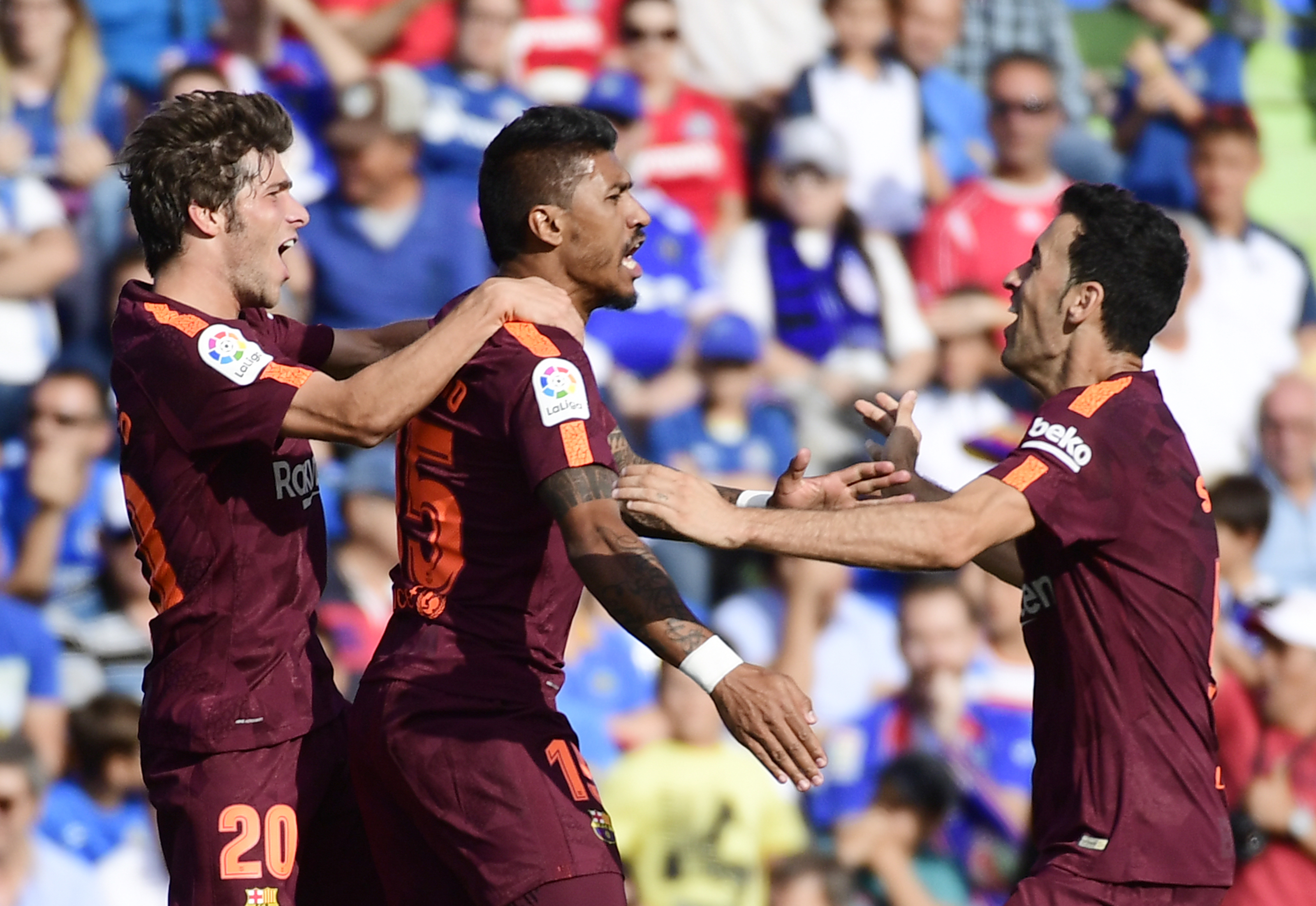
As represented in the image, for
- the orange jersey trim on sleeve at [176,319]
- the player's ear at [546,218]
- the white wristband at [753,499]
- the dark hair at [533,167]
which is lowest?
the white wristband at [753,499]

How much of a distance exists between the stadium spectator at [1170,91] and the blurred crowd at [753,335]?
2cm

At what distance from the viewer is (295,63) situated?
8750 millimetres

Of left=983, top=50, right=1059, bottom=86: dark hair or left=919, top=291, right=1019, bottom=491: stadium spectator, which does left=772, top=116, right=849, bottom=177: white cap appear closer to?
left=919, top=291, right=1019, bottom=491: stadium spectator

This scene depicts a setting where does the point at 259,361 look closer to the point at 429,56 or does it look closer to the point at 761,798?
the point at 761,798

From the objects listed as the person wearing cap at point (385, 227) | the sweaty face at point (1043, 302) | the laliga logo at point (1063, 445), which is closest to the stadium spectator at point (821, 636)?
the person wearing cap at point (385, 227)

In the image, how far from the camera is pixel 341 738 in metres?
4.41

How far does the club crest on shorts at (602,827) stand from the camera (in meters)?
3.96

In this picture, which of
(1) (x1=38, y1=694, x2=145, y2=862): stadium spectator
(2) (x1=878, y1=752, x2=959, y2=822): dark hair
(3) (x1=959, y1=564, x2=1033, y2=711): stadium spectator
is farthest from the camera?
(3) (x1=959, y1=564, x2=1033, y2=711): stadium spectator

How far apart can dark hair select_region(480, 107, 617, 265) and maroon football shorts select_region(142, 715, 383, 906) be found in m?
1.41

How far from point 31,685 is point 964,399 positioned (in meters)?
5.05

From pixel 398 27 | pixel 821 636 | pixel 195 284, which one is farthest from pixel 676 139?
pixel 195 284

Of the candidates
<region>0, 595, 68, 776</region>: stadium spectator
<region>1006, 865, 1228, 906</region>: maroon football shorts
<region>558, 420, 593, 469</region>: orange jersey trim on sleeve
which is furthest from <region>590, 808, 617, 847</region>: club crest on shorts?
<region>0, 595, 68, 776</region>: stadium spectator

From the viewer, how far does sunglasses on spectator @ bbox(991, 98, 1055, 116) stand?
984 cm

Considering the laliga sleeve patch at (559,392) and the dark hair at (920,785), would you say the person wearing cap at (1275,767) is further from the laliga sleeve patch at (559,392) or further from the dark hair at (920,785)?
the laliga sleeve patch at (559,392)
